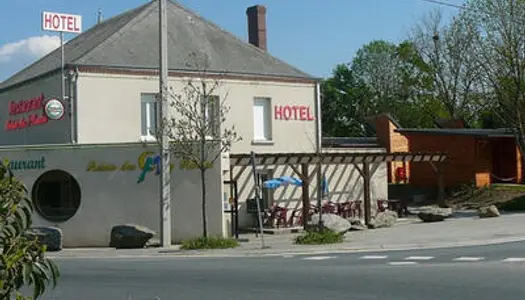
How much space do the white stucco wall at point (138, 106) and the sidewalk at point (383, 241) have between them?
17.0ft

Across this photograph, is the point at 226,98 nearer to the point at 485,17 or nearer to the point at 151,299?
the point at 485,17

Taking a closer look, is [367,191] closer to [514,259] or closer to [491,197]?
[491,197]

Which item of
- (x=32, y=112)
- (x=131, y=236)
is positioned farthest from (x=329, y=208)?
(x=32, y=112)

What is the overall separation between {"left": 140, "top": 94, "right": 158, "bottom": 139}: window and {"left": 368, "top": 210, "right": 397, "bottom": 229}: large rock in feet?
29.9

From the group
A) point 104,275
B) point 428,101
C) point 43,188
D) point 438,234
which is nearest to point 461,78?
point 428,101

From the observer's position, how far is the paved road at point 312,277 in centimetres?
1191

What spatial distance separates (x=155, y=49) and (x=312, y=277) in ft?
61.2

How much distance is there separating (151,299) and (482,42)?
2881 centimetres

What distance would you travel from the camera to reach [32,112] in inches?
1212

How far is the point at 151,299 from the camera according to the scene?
11.5 metres

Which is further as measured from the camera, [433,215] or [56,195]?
[433,215]

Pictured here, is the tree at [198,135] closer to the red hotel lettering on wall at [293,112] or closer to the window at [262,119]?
the window at [262,119]

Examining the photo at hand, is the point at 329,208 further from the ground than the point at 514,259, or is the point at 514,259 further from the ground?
the point at 329,208

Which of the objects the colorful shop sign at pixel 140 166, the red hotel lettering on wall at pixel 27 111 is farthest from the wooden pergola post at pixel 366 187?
the red hotel lettering on wall at pixel 27 111
